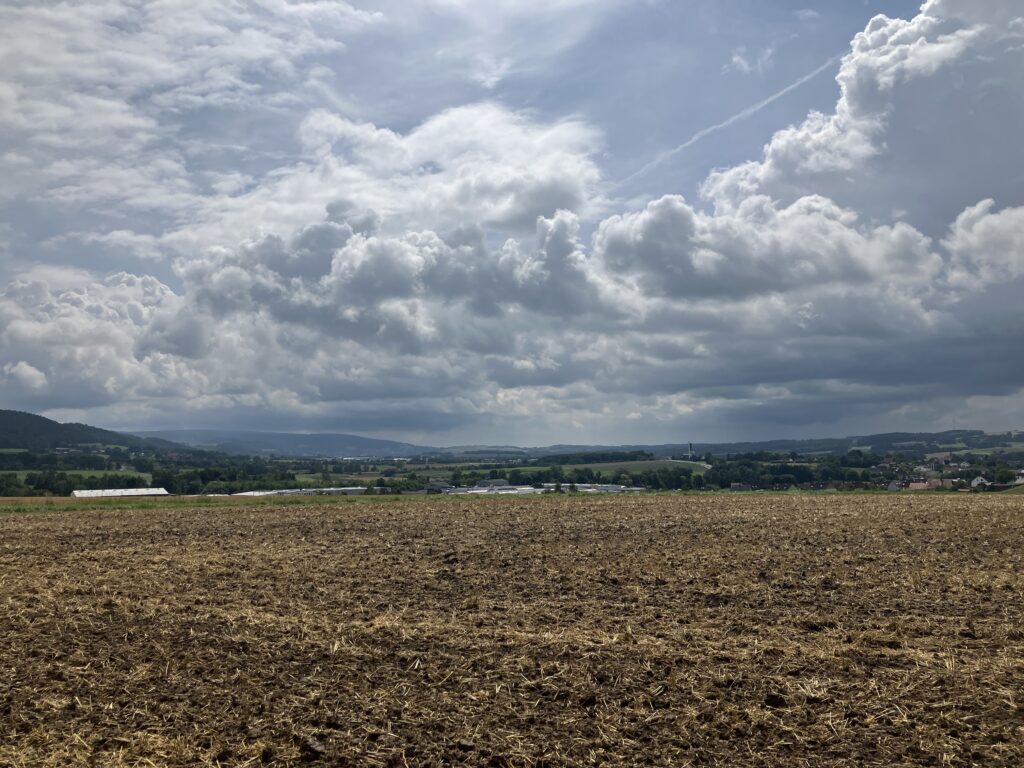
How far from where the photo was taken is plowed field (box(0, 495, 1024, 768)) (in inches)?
316

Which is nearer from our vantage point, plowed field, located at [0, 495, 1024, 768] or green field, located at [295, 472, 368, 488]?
plowed field, located at [0, 495, 1024, 768]

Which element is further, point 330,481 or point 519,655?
point 330,481

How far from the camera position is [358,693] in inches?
364

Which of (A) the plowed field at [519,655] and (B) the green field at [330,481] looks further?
(B) the green field at [330,481]

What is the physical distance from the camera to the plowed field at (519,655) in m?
8.02

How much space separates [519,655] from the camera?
33.6 ft

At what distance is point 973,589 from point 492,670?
9703mm

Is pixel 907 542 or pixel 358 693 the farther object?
pixel 907 542

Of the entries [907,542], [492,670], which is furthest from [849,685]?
[907,542]

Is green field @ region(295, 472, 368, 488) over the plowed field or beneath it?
beneath

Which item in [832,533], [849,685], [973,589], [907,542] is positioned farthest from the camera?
[832,533]

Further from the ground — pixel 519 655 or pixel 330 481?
pixel 519 655

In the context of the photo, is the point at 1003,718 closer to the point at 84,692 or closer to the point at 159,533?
the point at 84,692

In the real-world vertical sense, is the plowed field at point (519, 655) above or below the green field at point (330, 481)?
above
